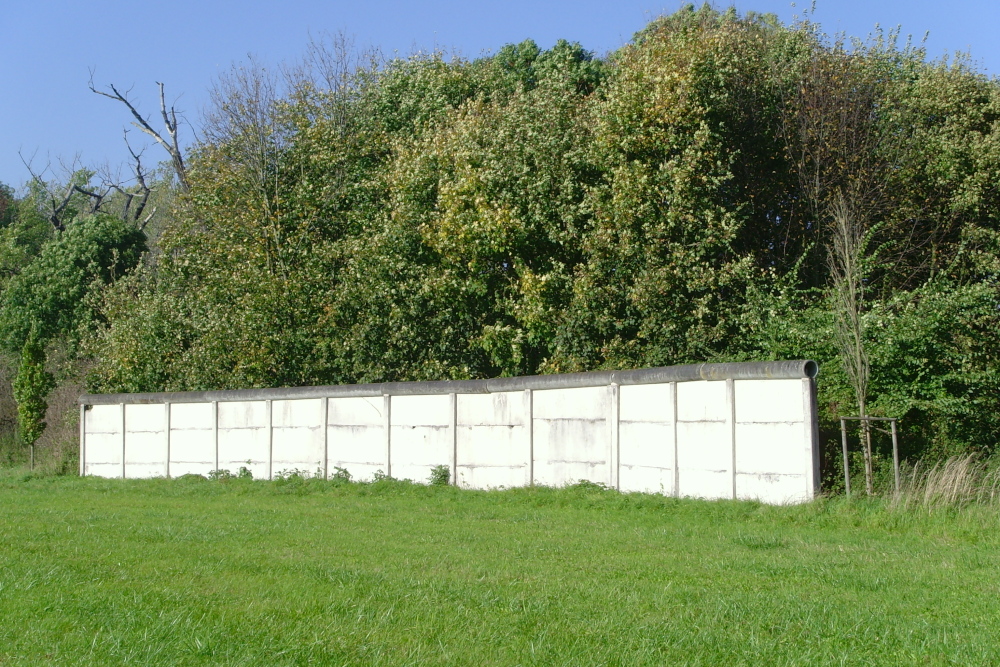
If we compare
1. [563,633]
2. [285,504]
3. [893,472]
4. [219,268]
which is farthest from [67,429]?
[563,633]

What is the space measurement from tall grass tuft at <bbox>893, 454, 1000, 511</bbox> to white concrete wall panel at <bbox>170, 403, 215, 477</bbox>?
15197 millimetres

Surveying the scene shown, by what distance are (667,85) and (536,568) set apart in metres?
14.9

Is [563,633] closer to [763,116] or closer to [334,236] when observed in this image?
[763,116]

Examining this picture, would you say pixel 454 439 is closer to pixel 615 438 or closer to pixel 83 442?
pixel 615 438

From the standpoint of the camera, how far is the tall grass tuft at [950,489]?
1168cm

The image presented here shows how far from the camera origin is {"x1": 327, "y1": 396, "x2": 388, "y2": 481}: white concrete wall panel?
19531mm

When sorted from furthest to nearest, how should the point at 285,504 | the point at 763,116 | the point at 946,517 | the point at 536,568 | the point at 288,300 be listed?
the point at 288,300 → the point at 763,116 → the point at 285,504 → the point at 946,517 → the point at 536,568

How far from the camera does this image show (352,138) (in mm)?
29453

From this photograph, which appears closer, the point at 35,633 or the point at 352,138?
the point at 35,633

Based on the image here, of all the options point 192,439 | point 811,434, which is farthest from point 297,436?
point 811,434

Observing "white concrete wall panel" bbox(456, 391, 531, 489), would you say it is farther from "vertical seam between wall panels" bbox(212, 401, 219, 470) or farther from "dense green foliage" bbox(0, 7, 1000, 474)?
"vertical seam between wall panels" bbox(212, 401, 219, 470)

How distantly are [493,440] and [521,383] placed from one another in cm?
124

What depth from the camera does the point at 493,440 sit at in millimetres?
17750

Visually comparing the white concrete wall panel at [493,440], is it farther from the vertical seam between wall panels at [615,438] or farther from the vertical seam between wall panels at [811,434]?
the vertical seam between wall panels at [811,434]
